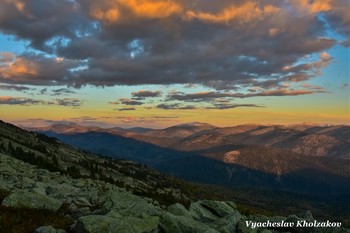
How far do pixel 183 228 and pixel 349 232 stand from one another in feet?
44.0

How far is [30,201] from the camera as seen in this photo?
1062 inches

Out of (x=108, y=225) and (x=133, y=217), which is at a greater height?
(x=108, y=225)

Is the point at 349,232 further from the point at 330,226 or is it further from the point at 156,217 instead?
the point at 156,217

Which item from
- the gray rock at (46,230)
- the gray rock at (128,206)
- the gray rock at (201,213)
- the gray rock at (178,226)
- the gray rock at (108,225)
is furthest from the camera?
the gray rock at (201,213)

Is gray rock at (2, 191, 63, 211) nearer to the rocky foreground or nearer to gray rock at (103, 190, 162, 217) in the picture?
the rocky foreground

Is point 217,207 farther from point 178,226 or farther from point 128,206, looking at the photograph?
point 178,226

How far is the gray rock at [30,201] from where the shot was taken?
85.8ft

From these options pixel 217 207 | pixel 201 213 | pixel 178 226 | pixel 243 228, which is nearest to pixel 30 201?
pixel 178 226

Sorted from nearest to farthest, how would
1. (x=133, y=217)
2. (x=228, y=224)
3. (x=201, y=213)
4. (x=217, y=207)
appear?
1. (x=133, y=217)
2. (x=228, y=224)
3. (x=201, y=213)
4. (x=217, y=207)

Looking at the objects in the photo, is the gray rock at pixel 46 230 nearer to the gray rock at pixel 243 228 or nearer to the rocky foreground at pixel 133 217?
the rocky foreground at pixel 133 217

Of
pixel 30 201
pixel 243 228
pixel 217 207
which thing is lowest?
pixel 217 207

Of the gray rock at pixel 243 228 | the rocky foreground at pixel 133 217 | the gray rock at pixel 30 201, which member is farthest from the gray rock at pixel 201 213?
the gray rock at pixel 30 201

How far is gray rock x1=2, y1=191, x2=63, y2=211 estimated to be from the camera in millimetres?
26158

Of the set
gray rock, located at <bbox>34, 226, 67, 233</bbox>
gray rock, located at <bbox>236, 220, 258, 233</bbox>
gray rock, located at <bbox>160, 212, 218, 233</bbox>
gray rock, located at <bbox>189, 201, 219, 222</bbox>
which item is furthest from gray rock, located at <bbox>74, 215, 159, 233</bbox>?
gray rock, located at <bbox>189, 201, 219, 222</bbox>
